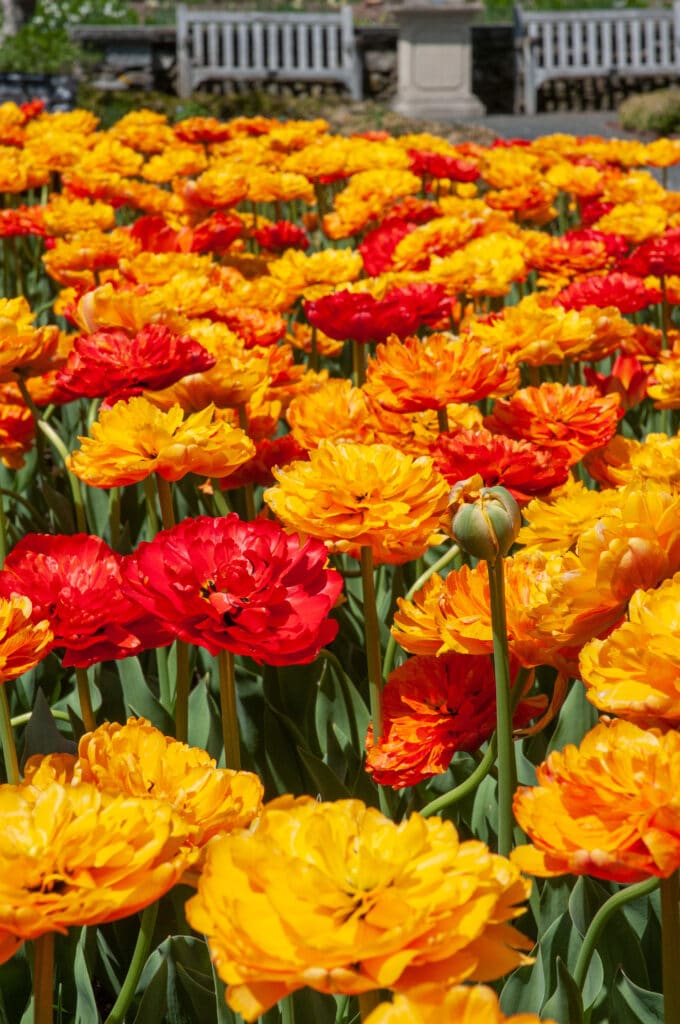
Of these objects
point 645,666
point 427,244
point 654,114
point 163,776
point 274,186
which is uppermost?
point 654,114

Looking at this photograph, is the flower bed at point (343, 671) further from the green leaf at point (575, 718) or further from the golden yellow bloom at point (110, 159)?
the golden yellow bloom at point (110, 159)

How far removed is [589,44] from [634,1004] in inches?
595

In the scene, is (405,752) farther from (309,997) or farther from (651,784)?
(651,784)

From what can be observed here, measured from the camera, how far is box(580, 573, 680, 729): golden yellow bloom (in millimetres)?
857

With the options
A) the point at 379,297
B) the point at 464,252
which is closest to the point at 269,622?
the point at 379,297

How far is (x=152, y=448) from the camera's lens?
148 centimetres

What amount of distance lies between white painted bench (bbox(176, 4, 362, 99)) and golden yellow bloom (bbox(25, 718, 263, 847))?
45.9ft

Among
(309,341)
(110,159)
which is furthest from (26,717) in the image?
(110,159)

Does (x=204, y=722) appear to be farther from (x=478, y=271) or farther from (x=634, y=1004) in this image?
(x=478, y=271)

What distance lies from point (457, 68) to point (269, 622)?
42.8 feet

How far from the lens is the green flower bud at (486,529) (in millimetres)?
1061

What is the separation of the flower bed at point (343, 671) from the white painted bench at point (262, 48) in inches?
475

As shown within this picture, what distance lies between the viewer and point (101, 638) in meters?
1.30

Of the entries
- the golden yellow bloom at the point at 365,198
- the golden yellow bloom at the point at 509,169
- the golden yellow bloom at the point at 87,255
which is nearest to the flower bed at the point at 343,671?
the golden yellow bloom at the point at 87,255
